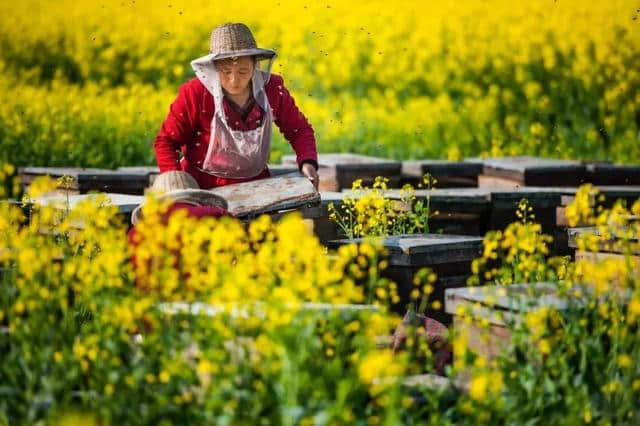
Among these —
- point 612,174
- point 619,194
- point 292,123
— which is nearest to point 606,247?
point 292,123

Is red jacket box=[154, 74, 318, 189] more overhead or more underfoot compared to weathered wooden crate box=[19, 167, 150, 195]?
more overhead

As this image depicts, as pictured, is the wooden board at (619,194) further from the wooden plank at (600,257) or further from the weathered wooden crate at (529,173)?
the wooden plank at (600,257)

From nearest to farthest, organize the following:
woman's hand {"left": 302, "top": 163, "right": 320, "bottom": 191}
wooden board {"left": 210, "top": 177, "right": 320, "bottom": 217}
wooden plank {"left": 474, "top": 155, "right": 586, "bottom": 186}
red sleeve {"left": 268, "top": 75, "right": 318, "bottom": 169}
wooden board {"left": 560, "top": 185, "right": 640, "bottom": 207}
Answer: wooden board {"left": 210, "top": 177, "right": 320, "bottom": 217}, woman's hand {"left": 302, "top": 163, "right": 320, "bottom": 191}, red sleeve {"left": 268, "top": 75, "right": 318, "bottom": 169}, wooden board {"left": 560, "top": 185, "right": 640, "bottom": 207}, wooden plank {"left": 474, "top": 155, "right": 586, "bottom": 186}

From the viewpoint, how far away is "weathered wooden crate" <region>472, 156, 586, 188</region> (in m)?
8.60

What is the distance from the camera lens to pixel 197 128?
6.06m

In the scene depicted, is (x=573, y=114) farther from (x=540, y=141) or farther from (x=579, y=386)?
(x=579, y=386)

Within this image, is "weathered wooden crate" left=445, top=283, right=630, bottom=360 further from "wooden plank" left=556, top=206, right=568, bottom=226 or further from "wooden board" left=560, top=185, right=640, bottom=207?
"wooden board" left=560, top=185, right=640, bottom=207

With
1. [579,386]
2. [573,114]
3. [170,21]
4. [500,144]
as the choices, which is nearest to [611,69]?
[573,114]

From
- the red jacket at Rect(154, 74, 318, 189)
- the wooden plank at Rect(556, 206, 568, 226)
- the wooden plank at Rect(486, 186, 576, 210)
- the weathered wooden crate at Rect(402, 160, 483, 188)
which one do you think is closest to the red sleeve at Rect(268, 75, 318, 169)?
the red jacket at Rect(154, 74, 318, 189)

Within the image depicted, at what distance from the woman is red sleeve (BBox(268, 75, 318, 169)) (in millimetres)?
11

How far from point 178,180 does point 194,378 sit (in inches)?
76.6

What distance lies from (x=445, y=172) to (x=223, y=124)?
10.4 feet

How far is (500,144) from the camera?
11.0m

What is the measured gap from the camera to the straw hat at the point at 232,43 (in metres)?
5.74
